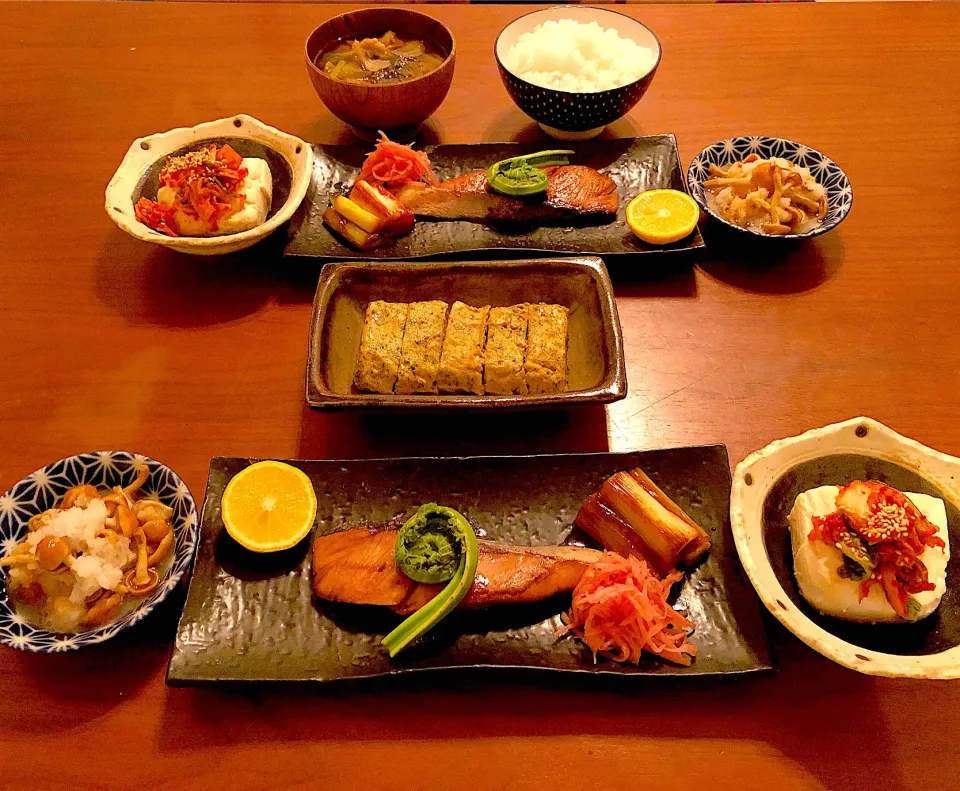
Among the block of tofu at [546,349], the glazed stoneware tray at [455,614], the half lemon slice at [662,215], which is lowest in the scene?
the glazed stoneware tray at [455,614]

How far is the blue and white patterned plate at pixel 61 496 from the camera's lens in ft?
5.16

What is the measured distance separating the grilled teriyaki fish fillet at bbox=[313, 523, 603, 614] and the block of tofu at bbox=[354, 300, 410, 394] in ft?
1.85

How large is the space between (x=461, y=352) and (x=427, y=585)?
0.78m

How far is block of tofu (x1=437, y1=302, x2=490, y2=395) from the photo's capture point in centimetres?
217

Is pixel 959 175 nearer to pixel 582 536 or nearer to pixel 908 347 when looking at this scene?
pixel 908 347

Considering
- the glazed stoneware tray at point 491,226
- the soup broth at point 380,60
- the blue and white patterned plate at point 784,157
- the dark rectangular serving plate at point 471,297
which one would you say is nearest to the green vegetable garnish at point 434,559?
the dark rectangular serving plate at point 471,297

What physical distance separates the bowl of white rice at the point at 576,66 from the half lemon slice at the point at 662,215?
0.51 meters

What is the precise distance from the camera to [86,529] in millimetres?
1704

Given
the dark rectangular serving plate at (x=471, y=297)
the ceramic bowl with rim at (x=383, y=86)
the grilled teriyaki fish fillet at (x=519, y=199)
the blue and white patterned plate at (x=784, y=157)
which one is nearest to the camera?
the dark rectangular serving plate at (x=471, y=297)

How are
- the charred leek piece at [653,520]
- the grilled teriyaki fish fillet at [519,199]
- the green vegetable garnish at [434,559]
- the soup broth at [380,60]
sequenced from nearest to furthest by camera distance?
the green vegetable garnish at [434,559] < the charred leek piece at [653,520] < the grilled teriyaki fish fillet at [519,199] < the soup broth at [380,60]

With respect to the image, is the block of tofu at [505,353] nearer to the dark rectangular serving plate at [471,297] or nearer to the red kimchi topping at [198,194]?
the dark rectangular serving plate at [471,297]

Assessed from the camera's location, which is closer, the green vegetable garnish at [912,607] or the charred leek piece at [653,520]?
the green vegetable garnish at [912,607]

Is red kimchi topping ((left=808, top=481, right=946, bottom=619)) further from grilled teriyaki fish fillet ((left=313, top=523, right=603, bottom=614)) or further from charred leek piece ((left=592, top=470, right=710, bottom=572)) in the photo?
grilled teriyaki fish fillet ((left=313, top=523, right=603, bottom=614))

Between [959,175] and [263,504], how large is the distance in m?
3.03
